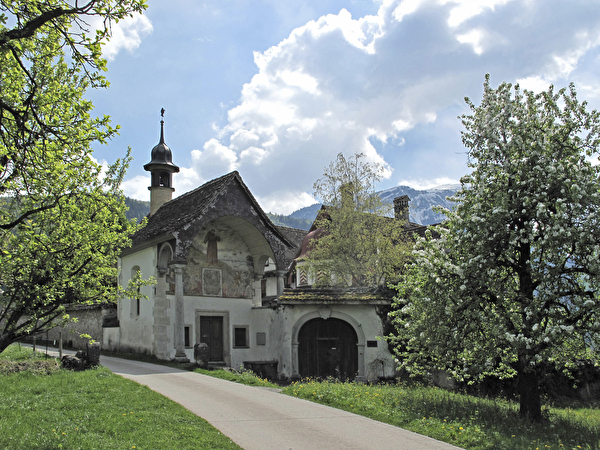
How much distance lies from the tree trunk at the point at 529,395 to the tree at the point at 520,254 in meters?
0.02

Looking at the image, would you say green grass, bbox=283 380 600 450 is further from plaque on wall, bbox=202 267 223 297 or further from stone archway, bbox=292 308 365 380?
plaque on wall, bbox=202 267 223 297

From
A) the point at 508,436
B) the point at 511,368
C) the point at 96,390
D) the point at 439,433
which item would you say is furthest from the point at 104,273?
the point at 511,368

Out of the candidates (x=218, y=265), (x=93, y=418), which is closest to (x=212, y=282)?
(x=218, y=265)

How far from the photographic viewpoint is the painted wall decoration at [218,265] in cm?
2483

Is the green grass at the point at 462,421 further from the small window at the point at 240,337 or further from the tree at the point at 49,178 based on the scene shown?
the small window at the point at 240,337

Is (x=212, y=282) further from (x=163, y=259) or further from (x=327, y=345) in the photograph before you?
(x=327, y=345)

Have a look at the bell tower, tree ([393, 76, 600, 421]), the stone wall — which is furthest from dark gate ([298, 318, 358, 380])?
the bell tower

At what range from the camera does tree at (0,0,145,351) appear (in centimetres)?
712

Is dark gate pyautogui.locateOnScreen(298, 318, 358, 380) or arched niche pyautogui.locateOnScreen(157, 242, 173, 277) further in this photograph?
arched niche pyautogui.locateOnScreen(157, 242, 173, 277)

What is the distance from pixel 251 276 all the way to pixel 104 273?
1545 centimetres

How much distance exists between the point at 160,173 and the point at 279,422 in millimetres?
26432

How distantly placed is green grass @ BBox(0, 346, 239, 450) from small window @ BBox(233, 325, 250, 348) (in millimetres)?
13106

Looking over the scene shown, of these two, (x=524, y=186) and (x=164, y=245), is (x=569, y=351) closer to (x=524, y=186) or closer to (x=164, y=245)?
(x=524, y=186)

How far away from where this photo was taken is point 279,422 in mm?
9727
